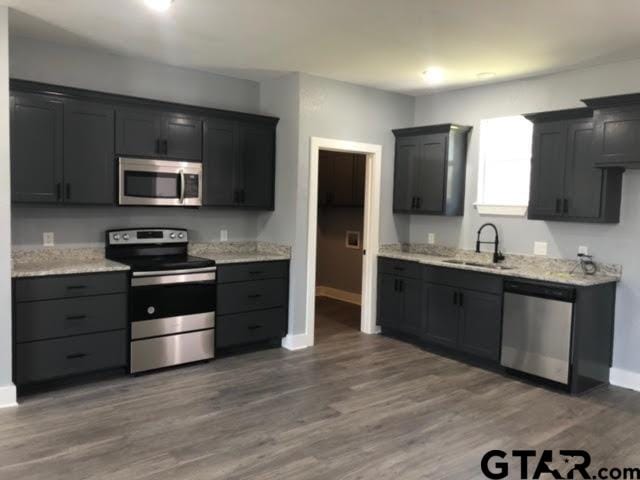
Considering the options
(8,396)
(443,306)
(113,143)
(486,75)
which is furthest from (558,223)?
(8,396)

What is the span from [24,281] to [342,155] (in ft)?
15.7

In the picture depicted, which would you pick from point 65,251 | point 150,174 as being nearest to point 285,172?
point 150,174

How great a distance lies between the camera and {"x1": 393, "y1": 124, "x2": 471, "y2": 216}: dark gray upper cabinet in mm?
5508

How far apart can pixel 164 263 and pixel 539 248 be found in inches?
135

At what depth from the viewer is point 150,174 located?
4.62 m

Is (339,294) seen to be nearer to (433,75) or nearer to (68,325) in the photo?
(433,75)

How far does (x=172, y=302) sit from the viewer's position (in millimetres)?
4477

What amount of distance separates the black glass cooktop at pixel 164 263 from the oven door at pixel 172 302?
4 centimetres

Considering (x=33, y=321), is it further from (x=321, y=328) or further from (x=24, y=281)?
(x=321, y=328)

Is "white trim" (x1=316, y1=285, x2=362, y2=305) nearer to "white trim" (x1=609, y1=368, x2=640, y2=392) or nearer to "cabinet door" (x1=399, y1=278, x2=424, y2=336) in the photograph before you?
"cabinet door" (x1=399, y1=278, x2=424, y2=336)

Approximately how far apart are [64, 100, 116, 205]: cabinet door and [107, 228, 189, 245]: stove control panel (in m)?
0.36

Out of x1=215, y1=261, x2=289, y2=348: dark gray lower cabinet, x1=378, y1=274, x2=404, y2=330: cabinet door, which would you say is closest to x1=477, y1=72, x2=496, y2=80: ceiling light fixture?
x1=378, y1=274, x2=404, y2=330: cabinet door

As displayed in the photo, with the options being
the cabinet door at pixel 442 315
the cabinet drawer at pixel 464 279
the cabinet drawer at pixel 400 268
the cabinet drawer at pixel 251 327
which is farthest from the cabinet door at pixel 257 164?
the cabinet door at pixel 442 315

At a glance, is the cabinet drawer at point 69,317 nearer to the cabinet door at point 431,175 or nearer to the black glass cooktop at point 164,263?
the black glass cooktop at point 164,263
